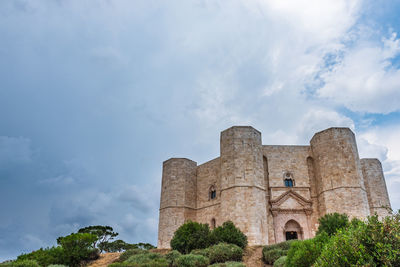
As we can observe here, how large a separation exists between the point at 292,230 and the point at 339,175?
4999 millimetres

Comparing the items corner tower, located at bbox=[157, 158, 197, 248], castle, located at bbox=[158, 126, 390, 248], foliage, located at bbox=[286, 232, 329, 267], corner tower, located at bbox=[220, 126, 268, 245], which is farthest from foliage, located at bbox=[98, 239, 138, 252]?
foliage, located at bbox=[286, 232, 329, 267]

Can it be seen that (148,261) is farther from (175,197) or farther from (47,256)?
(175,197)

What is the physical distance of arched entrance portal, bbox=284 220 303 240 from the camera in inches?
862

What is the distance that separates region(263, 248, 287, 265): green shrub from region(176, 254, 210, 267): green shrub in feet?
9.96

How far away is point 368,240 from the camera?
17.3ft

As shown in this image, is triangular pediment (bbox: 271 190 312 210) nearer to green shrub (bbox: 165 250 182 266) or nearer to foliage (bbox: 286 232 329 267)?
green shrub (bbox: 165 250 182 266)

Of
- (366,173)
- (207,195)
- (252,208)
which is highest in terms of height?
(366,173)

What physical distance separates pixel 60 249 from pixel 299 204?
51.2 feet

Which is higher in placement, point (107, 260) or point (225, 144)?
point (225, 144)

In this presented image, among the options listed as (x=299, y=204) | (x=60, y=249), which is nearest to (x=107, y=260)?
(x=60, y=249)

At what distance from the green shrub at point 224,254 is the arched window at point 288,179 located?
9.26m

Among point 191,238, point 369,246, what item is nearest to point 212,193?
point 191,238

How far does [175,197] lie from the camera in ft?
85.3

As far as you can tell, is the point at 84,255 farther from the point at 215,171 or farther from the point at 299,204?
the point at 299,204
